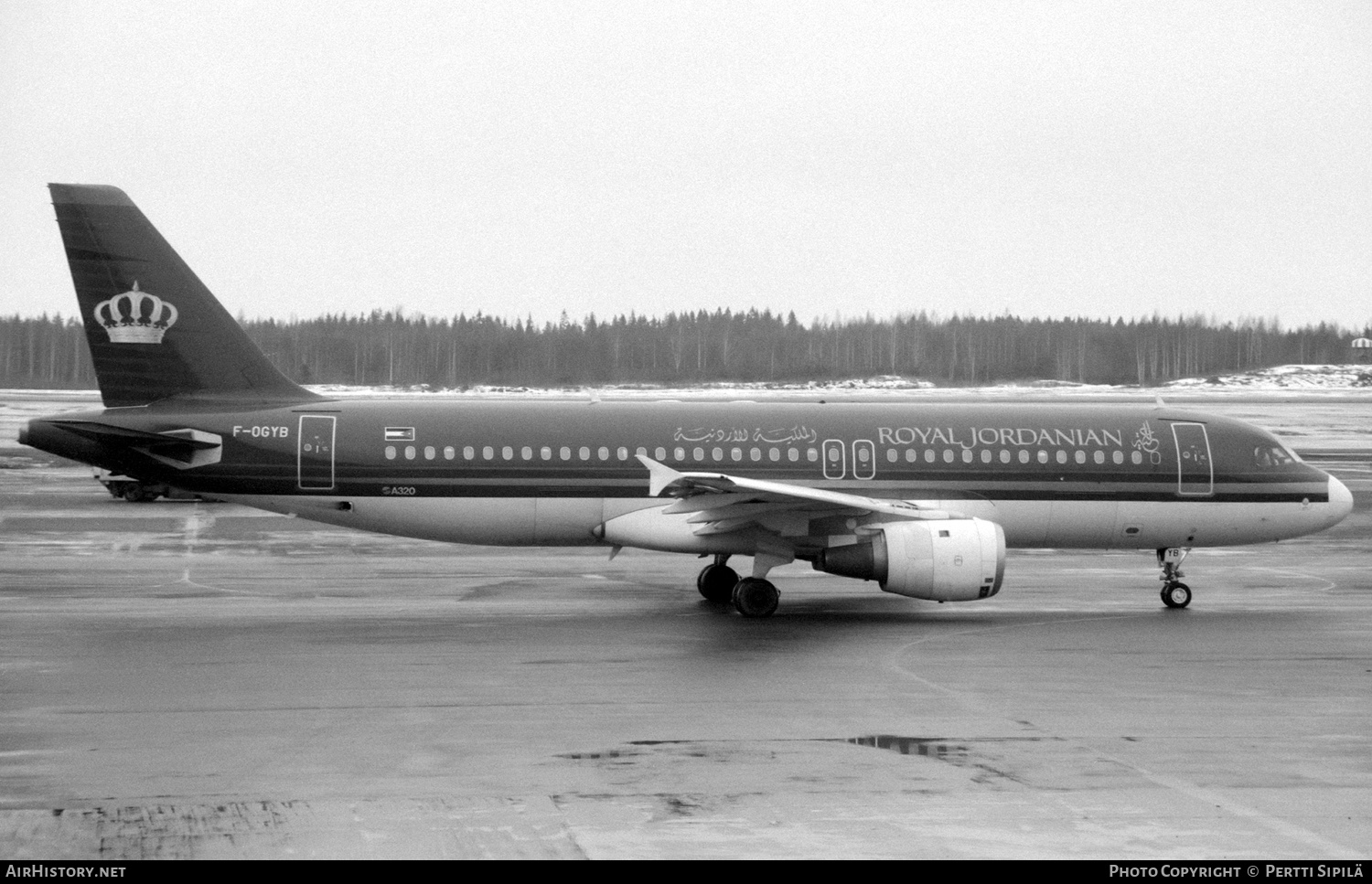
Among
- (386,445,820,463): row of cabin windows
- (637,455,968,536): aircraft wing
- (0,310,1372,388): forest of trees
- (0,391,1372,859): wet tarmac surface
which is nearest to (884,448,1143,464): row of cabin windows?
(637,455,968,536): aircraft wing

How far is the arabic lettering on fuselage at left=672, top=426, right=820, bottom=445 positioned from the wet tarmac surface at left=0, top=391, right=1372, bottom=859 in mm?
2511

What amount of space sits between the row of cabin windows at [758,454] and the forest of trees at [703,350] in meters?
24.3

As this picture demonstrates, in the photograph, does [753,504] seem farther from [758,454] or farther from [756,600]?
[758,454]

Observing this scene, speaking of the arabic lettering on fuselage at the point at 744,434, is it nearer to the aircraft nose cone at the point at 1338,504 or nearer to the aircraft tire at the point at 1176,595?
the aircraft tire at the point at 1176,595

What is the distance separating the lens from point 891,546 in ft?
64.2

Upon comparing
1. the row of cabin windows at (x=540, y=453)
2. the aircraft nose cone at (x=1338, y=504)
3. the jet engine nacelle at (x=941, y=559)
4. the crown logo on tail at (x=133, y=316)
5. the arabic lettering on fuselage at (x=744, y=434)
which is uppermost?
the crown logo on tail at (x=133, y=316)

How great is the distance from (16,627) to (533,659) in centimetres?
713

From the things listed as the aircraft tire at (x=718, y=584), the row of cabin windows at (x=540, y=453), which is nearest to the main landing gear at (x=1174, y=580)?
the aircraft tire at (x=718, y=584)

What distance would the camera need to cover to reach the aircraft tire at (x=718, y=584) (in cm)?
2216

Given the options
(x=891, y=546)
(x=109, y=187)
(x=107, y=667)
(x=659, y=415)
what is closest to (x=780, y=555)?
(x=891, y=546)

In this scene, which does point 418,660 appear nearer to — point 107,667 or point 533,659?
point 533,659

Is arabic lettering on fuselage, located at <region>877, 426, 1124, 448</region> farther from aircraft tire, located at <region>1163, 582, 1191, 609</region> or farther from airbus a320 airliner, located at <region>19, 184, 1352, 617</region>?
aircraft tire, located at <region>1163, 582, 1191, 609</region>

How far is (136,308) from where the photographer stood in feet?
72.1

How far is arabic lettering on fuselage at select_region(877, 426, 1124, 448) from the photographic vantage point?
2270 cm
